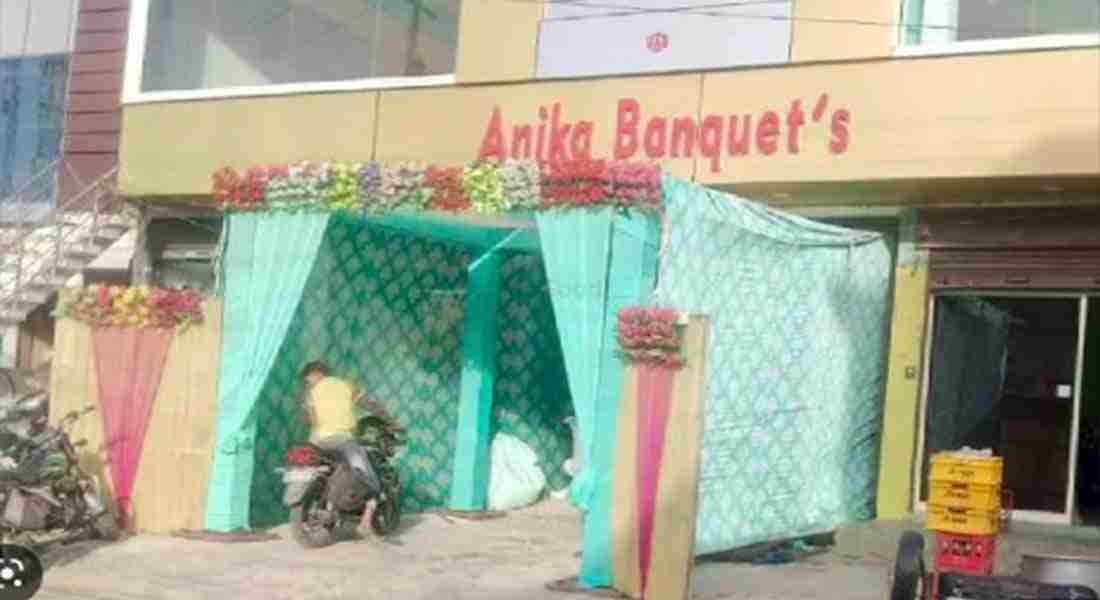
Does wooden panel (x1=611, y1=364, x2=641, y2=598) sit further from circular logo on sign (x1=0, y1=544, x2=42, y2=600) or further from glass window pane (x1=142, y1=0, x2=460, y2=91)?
glass window pane (x1=142, y1=0, x2=460, y2=91)

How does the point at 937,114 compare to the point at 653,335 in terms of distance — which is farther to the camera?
the point at 937,114

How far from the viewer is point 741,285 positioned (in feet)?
34.2

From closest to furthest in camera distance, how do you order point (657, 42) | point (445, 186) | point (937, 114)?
point (445, 186)
point (937, 114)
point (657, 42)

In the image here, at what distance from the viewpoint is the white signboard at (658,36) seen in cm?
1241

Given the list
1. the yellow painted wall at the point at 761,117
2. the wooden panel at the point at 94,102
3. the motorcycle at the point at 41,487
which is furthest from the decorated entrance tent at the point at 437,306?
the wooden panel at the point at 94,102

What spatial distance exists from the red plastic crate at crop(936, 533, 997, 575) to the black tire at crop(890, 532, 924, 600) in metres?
4.98

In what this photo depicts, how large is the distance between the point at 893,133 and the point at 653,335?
3.67 metres

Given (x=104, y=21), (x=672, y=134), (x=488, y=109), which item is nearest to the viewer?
(x=672, y=134)

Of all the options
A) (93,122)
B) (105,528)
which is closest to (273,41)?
(93,122)

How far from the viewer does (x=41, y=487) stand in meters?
10.2

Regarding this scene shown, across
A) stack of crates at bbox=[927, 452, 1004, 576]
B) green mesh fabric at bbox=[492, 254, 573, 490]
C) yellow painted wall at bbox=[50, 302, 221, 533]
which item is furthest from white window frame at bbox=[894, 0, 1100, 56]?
yellow painted wall at bbox=[50, 302, 221, 533]

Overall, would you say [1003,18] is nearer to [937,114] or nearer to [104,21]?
[937,114]

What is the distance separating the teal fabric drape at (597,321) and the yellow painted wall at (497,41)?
14.3 ft

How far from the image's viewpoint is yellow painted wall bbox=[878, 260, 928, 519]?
1227 centimetres
